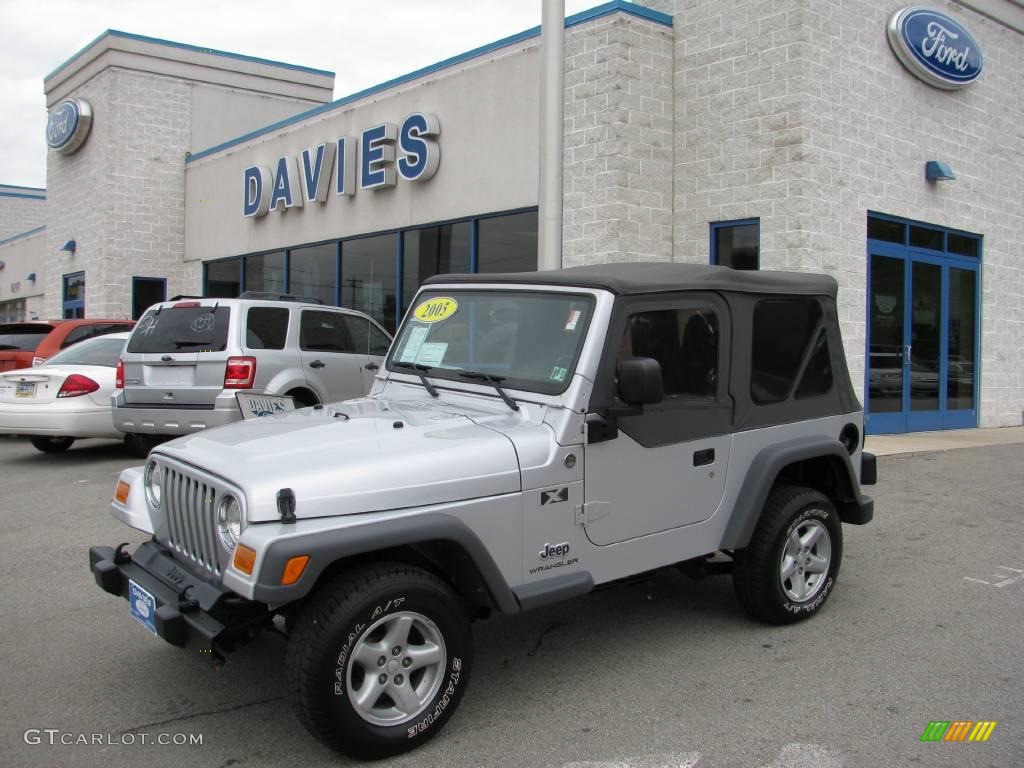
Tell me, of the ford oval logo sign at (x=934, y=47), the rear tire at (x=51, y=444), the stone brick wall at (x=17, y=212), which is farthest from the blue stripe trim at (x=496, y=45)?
the stone brick wall at (x=17, y=212)

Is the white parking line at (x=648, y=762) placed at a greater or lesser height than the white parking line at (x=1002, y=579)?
lesser

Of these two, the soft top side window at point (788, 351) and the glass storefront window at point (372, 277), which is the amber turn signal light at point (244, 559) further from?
the glass storefront window at point (372, 277)

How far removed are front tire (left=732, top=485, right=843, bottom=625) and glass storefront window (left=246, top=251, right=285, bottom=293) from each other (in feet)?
48.0

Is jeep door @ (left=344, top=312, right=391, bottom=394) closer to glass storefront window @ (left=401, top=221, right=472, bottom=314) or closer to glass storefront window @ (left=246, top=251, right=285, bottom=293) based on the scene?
glass storefront window @ (left=401, top=221, right=472, bottom=314)

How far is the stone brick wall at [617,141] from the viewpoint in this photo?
1146 centimetres

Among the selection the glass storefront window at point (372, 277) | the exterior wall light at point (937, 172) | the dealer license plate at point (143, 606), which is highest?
the exterior wall light at point (937, 172)

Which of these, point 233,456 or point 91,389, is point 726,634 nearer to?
point 233,456

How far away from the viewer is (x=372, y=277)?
16.0m

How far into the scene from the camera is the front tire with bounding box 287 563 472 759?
3035mm

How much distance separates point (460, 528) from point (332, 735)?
0.84 meters

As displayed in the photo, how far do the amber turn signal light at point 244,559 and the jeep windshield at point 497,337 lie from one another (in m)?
1.47

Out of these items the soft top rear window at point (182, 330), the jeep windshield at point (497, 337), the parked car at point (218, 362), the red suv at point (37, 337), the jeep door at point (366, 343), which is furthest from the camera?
the red suv at point (37, 337)

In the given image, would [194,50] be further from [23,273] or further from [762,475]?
[762,475]

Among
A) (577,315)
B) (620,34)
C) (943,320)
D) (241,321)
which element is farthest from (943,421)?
(577,315)
